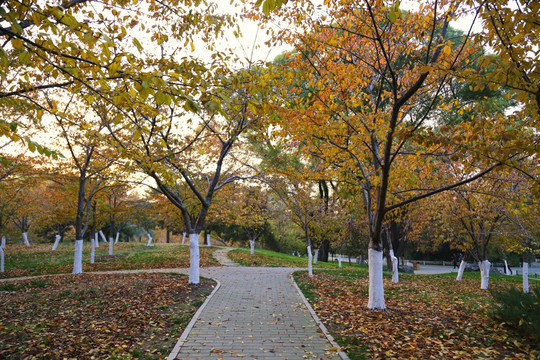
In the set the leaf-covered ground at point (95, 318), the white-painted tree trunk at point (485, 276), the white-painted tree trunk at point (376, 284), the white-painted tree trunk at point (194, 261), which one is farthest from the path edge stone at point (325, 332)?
the white-painted tree trunk at point (485, 276)

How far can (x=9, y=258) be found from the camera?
19.7 meters

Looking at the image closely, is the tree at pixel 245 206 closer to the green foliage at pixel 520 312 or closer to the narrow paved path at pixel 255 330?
the narrow paved path at pixel 255 330

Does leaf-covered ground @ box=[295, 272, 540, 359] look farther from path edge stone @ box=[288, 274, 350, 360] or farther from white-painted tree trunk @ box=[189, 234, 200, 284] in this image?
white-painted tree trunk @ box=[189, 234, 200, 284]

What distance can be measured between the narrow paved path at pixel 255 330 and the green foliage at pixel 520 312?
288 centimetres

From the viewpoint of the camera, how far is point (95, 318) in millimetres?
6547

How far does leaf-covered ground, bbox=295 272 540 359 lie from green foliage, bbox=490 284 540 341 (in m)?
0.17

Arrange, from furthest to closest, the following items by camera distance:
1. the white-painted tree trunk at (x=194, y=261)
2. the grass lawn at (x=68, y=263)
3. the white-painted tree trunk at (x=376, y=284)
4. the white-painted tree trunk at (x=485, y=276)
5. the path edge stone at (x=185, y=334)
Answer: the grass lawn at (x=68, y=263)
the white-painted tree trunk at (x=485, y=276)
the white-painted tree trunk at (x=194, y=261)
the white-painted tree trunk at (x=376, y=284)
the path edge stone at (x=185, y=334)

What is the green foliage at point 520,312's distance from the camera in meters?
4.91

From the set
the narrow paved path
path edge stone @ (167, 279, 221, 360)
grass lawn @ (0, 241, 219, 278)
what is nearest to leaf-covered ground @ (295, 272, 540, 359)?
the narrow paved path

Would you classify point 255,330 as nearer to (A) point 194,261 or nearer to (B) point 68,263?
(A) point 194,261

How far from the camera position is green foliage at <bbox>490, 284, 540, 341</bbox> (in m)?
4.91

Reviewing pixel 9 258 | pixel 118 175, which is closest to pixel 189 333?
pixel 118 175

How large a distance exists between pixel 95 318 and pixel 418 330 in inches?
236

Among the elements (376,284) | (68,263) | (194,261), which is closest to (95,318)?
(194,261)
